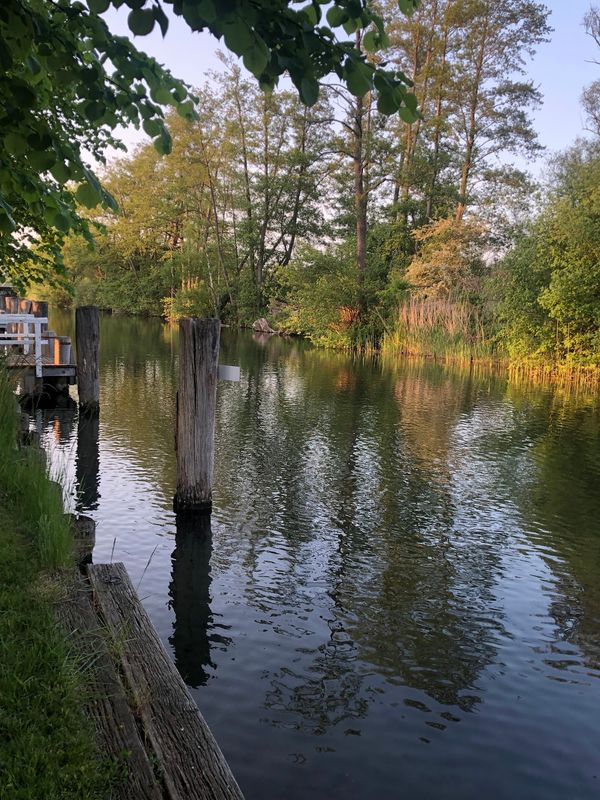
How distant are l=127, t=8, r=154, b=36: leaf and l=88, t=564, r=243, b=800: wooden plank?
114 inches

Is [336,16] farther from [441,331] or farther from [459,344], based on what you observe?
[441,331]

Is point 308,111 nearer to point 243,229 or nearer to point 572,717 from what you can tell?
point 243,229

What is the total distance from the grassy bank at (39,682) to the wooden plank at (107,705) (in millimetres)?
63

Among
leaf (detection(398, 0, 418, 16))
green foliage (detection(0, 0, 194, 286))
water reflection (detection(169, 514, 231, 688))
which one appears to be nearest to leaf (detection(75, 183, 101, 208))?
green foliage (detection(0, 0, 194, 286))

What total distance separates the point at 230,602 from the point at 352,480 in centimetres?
418

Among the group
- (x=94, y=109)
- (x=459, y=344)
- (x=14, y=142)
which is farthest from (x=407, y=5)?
(x=459, y=344)

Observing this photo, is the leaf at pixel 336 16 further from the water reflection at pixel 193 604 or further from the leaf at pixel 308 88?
the water reflection at pixel 193 604

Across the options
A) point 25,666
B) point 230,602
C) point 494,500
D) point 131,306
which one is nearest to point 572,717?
point 230,602

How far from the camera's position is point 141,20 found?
8.04 ft

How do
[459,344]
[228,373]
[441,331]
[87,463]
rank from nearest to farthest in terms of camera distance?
1. [228,373]
2. [87,463]
3. [459,344]
4. [441,331]

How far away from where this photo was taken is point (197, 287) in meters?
49.0

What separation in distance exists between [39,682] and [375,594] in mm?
3583

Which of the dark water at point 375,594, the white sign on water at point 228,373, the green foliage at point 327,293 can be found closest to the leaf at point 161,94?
the dark water at point 375,594

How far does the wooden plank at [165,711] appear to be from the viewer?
273 centimetres
